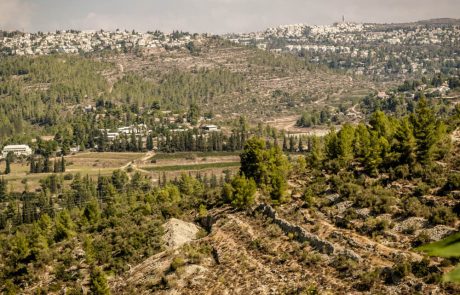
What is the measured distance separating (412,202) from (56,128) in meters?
167

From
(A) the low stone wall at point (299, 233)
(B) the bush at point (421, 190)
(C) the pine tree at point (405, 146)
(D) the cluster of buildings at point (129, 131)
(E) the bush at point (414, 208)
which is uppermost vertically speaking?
(C) the pine tree at point (405, 146)

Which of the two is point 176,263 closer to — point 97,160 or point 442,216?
point 442,216

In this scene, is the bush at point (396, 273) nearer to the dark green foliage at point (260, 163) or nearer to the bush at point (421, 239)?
the bush at point (421, 239)

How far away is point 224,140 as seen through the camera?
15650 cm

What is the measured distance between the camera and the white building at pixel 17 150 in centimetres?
15965

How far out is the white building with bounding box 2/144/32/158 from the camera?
15965 centimetres

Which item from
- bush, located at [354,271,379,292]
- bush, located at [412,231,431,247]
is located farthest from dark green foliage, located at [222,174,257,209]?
bush, located at [354,271,379,292]

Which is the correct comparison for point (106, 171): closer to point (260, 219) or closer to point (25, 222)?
point (25, 222)

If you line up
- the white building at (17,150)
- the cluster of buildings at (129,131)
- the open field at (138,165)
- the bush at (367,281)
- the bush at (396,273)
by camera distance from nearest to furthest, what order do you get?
1. the bush at (396,273)
2. the bush at (367,281)
3. the open field at (138,165)
4. the white building at (17,150)
5. the cluster of buildings at (129,131)

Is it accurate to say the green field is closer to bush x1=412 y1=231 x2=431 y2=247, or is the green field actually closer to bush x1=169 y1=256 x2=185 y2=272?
bush x1=412 y1=231 x2=431 y2=247

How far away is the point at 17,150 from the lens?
6348 inches

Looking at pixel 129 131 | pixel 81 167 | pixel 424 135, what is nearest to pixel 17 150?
pixel 81 167

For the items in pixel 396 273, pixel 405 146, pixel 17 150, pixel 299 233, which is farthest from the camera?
pixel 17 150

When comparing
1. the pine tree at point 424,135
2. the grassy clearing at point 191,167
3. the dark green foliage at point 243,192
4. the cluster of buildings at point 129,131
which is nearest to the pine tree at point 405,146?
the pine tree at point 424,135
